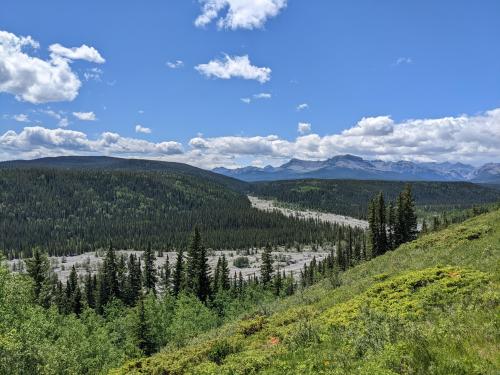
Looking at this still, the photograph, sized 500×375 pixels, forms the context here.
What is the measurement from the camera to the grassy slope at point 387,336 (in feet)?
35.4

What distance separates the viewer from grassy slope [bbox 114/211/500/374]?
1078 centimetres

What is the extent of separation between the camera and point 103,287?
92.6 m

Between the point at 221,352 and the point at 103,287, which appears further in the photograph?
the point at 103,287

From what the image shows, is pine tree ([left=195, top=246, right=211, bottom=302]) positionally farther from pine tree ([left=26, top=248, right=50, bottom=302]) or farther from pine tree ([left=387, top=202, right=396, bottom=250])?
pine tree ([left=387, top=202, right=396, bottom=250])

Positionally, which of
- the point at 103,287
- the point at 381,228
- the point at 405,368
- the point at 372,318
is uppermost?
the point at 405,368

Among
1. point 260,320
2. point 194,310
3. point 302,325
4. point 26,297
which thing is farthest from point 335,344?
point 194,310

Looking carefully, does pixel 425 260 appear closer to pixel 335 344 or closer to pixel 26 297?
pixel 335 344

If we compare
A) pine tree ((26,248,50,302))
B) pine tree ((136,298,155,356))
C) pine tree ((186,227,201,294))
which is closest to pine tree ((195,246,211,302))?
pine tree ((186,227,201,294))

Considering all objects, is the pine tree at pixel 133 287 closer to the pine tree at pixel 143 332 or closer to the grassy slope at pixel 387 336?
the pine tree at pixel 143 332

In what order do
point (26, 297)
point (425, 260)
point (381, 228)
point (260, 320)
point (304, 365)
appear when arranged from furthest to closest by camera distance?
point (381, 228)
point (26, 297)
point (425, 260)
point (260, 320)
point (304, 365)

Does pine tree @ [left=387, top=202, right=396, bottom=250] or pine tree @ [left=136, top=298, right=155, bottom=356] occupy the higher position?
pine tree @ [left=387, top=202, right=396, bottom=250]

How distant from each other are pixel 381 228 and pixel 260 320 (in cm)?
8503

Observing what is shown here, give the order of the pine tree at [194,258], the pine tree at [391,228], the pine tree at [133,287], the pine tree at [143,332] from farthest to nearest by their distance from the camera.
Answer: the pine tree at [391,228] < the pine tree at [133,287] < the pine tree at [194,258] < the pine tree at [143,332]

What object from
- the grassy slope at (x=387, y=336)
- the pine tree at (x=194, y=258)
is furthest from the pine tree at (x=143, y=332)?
the grassy slope at (x=387, y=336)
